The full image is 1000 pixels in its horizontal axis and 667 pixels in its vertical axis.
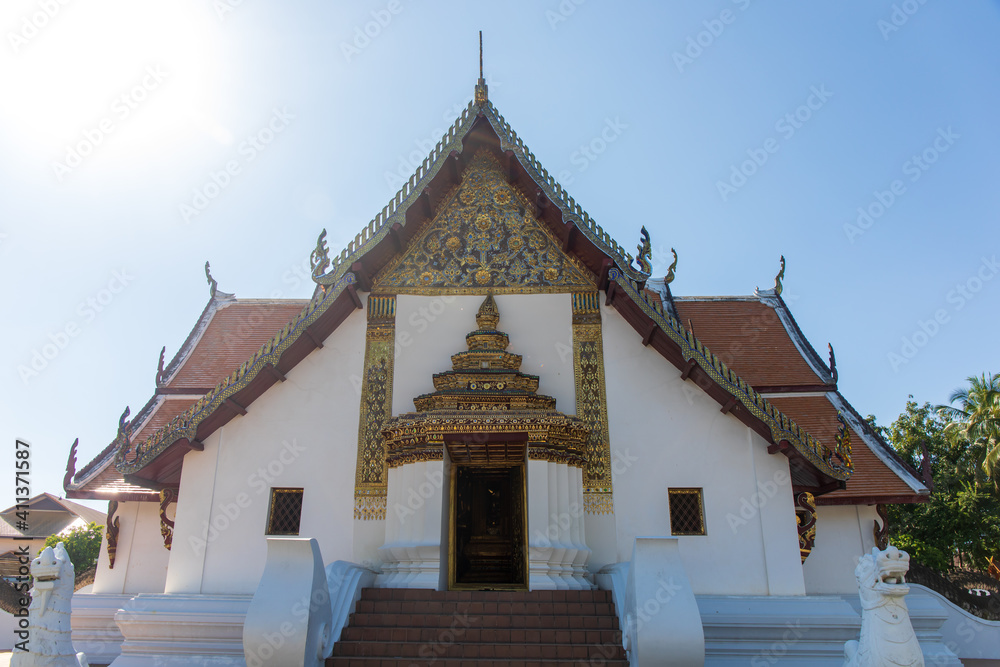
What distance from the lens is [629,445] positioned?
7.79 metres

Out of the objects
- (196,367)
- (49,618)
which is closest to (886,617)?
(49,618)

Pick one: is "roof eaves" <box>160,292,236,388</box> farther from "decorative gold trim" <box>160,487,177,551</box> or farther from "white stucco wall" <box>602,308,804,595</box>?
"white stucco wall" <box>602,308,804,595</box>

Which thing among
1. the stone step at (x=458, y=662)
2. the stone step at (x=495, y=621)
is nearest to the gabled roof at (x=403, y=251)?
the stone step at (x=495, y=621)

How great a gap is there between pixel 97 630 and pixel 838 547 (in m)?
8.50

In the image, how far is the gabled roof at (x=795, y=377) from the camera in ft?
28.8

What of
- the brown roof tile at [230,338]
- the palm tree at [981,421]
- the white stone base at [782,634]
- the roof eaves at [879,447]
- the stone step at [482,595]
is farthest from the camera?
the palm tree at [981,421]

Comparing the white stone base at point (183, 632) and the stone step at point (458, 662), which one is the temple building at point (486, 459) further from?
the stone step at point (458, 662)

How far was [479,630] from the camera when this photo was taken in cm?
601

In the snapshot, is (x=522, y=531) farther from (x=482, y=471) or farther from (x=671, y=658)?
(x=671, y=658)

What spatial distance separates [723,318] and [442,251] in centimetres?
540

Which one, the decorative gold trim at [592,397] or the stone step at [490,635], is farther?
the decorative gold trim at [592,397]

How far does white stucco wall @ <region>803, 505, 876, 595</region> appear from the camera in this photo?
8727mm

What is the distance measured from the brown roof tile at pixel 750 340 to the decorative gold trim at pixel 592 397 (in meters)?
3.31

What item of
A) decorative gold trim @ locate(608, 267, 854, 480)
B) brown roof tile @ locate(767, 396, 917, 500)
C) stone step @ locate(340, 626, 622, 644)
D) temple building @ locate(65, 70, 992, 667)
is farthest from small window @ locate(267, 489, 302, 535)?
brown roof tile @ locate(767, 396, 917, 500)
